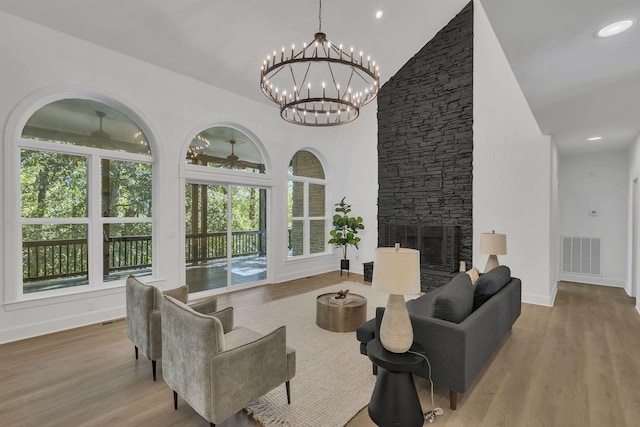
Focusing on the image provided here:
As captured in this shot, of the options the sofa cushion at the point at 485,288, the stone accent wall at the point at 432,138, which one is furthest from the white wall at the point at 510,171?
the sofa cushion at the point at 485,288

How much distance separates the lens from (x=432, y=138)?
595cm

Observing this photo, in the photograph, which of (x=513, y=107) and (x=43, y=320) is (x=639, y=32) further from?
(x=43, y=320)

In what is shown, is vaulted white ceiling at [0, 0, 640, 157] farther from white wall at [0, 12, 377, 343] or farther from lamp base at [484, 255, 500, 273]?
lamp base at [484, 255, 500, 273]

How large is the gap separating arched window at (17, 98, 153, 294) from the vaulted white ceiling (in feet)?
3.41

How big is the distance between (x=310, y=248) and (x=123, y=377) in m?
4.91

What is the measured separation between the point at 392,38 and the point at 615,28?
4.24m

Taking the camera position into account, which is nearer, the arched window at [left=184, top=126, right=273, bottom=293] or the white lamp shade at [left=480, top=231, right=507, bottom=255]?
the white lamp shade at [left=480, top=231, right=507, bottom=255]

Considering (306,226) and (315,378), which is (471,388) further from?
(306,226)

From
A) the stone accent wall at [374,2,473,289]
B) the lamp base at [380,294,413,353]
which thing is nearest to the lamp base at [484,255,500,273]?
the stone accent wall at [374,2,473,289]

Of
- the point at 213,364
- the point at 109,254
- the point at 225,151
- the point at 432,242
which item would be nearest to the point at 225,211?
the point at 225,151

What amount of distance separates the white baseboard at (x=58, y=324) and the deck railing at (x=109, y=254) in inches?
20.6

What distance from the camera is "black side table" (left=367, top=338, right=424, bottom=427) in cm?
193

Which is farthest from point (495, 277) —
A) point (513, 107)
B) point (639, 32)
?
point (513, 107)

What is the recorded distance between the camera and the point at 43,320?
362 centimetres
